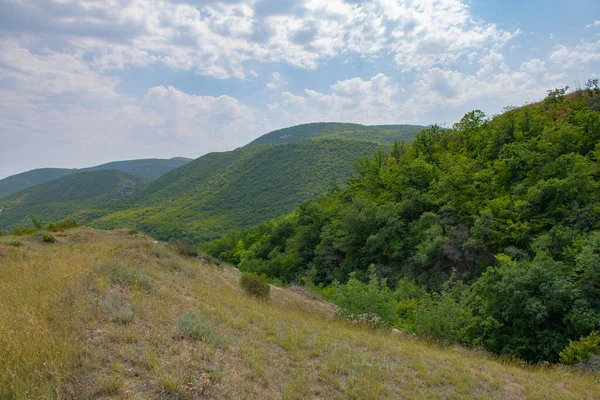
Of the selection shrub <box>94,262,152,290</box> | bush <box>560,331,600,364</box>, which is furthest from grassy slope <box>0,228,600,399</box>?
bush <box>560,331,600,364</box>

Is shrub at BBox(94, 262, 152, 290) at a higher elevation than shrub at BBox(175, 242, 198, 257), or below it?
higher

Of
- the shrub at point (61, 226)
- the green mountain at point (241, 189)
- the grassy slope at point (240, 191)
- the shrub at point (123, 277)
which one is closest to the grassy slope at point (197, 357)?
the shrub at point (123, 277)

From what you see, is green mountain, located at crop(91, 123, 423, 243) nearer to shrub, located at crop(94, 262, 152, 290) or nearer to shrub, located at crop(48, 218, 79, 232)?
shrub, located at crop(48, 218, 79, 232)

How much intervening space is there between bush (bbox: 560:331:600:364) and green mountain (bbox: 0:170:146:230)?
156m

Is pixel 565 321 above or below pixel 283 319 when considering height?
below

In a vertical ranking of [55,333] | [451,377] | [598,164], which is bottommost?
[451,377]

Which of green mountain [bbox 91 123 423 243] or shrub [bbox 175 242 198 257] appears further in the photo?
green mountain [bbox 91 123 423 243]

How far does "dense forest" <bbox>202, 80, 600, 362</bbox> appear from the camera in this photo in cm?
1054

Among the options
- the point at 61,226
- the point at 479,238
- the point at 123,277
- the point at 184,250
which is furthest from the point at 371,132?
the point at 123,277

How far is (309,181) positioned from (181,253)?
3600 inches

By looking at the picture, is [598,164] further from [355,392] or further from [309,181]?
[309,181]

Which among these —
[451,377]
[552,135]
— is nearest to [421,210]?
[552,135]

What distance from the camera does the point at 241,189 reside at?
417 ft

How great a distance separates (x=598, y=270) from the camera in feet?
33.8
